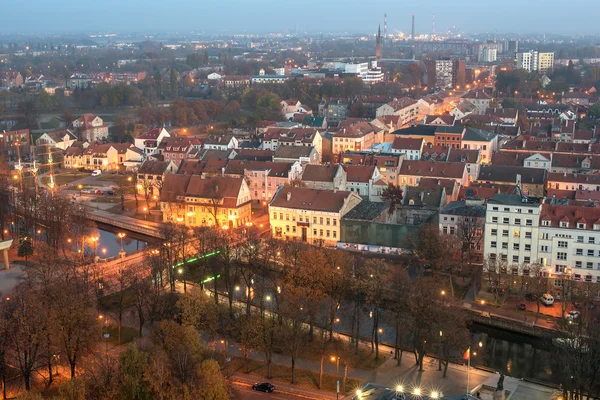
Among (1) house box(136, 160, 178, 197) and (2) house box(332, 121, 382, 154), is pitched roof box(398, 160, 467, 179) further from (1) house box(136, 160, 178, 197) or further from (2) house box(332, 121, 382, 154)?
(1) house box(136, 160, 178, 197)

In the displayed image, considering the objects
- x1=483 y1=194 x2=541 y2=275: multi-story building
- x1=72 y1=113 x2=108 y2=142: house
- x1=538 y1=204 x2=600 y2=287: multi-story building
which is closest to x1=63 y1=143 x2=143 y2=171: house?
x1=72 y1=113 x2=108 y2=142: house

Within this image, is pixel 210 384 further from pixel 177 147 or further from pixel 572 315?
pixel 177 147

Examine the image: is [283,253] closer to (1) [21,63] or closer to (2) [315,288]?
(2) [315,288]

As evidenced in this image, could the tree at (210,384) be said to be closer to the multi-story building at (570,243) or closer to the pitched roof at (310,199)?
the multi-story building at (570,243)

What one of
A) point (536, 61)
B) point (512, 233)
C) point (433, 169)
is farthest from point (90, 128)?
point (536, 61)

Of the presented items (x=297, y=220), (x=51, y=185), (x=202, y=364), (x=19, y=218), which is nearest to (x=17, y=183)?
(x=51, y=185)
